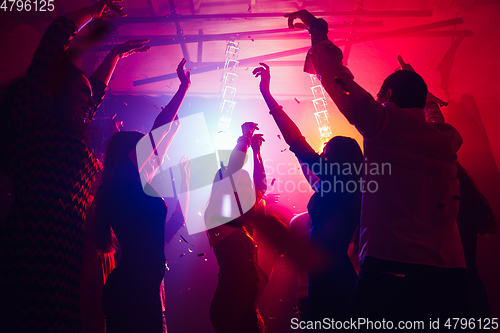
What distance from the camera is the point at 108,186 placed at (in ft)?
5.29

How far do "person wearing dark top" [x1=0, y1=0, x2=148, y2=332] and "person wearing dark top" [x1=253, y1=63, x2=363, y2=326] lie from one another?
131 centimetres

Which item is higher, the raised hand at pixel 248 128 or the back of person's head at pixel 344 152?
the raised hand at pixel 248 128

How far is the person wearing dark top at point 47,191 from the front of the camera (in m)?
0.98

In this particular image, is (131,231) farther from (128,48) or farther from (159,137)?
(128,48)

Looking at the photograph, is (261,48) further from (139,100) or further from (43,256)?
(43,256)

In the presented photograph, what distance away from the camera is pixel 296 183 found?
6.70 m

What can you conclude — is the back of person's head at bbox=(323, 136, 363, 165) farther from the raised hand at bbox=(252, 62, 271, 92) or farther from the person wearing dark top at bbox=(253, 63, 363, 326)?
the raised hand at bbox=(252, 62, 271, 92)

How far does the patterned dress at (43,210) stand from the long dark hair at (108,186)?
24 cm

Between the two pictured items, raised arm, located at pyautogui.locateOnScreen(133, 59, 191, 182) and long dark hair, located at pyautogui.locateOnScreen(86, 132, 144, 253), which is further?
raised arm, located at pyautogui.locateOnScreen(133, 59, 191, 182)

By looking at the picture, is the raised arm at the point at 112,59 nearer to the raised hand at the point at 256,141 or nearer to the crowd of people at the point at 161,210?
the crowd of people at the point at 161,210

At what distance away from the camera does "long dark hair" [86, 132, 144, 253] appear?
1607 millimetres

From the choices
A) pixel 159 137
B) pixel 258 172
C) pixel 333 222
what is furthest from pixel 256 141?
pixel 333 222

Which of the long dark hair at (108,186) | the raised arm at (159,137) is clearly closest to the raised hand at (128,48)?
the raised arm at (159,137)

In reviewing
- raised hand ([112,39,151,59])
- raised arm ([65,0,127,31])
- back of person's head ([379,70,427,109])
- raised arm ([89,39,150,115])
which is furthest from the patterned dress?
back of person's head ([379,70,427,109])
